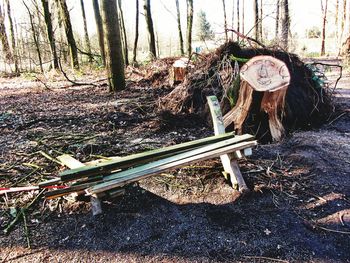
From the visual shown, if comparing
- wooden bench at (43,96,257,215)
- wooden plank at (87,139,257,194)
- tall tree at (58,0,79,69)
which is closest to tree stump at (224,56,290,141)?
wooden bench at (43,96,257,215)

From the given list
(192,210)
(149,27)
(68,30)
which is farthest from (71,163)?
(149,27)

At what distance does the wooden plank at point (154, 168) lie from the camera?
214 centimetres

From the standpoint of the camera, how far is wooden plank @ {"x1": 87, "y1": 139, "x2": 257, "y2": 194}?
2141mm

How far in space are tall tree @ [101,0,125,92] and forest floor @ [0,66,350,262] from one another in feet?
10.9

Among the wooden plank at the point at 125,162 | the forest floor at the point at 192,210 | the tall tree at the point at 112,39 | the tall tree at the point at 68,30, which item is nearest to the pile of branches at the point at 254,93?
the forest floor at the point at 192,210

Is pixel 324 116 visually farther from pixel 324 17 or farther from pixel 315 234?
pixel 324 17

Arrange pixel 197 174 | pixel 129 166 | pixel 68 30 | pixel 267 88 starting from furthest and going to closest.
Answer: pixel 68 30
pixel 267 88
pixel 197 174
pixel 129 166

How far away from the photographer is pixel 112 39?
259 inches

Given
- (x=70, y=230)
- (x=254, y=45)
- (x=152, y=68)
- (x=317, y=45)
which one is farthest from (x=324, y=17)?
(x=70, y=230)

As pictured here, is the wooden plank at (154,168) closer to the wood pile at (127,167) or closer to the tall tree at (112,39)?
the wood pile at (127,167)

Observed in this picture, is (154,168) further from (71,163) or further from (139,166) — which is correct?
(71,163)

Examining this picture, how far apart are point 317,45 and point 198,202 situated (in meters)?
28.4

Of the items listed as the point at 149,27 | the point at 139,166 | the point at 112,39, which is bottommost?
the point at 139,166

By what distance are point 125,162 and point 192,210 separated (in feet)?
2.30
